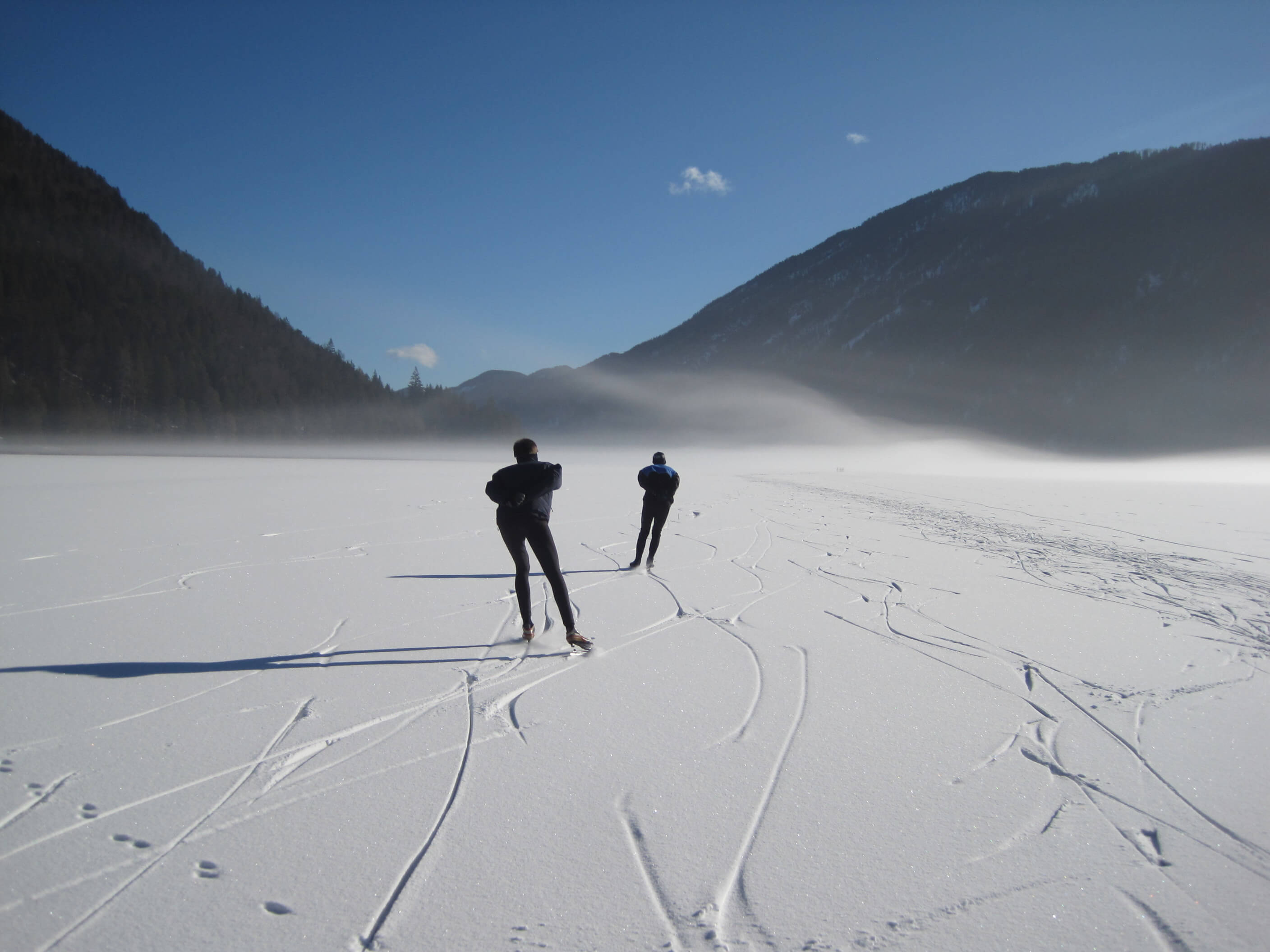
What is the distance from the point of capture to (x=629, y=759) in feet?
11.2

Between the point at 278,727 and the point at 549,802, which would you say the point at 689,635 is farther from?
the point at 278,727

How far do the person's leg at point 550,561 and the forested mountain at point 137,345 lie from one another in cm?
7531

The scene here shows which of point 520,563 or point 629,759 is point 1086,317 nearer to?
point 520,563

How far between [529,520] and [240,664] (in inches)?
93.2

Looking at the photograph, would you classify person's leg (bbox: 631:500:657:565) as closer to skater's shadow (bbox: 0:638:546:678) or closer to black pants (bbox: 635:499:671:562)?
black pants (bbox: 635:499:671:562)

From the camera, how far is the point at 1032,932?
2293 millimetres

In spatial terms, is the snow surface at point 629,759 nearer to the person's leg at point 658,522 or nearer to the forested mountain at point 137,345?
the person's leg at point 658,522

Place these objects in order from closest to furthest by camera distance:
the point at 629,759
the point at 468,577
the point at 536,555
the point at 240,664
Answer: the point at 629,759 → the point at 240,664 → the point at 536,555 → the point at 468,577

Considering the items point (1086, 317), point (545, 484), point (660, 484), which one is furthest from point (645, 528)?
point (1086, 317)

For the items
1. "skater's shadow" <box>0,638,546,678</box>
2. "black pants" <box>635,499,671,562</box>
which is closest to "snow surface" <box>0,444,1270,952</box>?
"skater's shadow" <box>0,638,546,678</box>

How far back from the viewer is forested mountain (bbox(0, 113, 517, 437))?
66.8 m

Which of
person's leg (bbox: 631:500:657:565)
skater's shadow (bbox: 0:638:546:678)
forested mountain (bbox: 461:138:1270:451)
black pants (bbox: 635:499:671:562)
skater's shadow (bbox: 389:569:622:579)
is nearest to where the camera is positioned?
skater's shadow (bbox: 0:638:546:678)

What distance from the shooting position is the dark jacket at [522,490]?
16.8 feet

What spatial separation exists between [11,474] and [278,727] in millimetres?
26300
